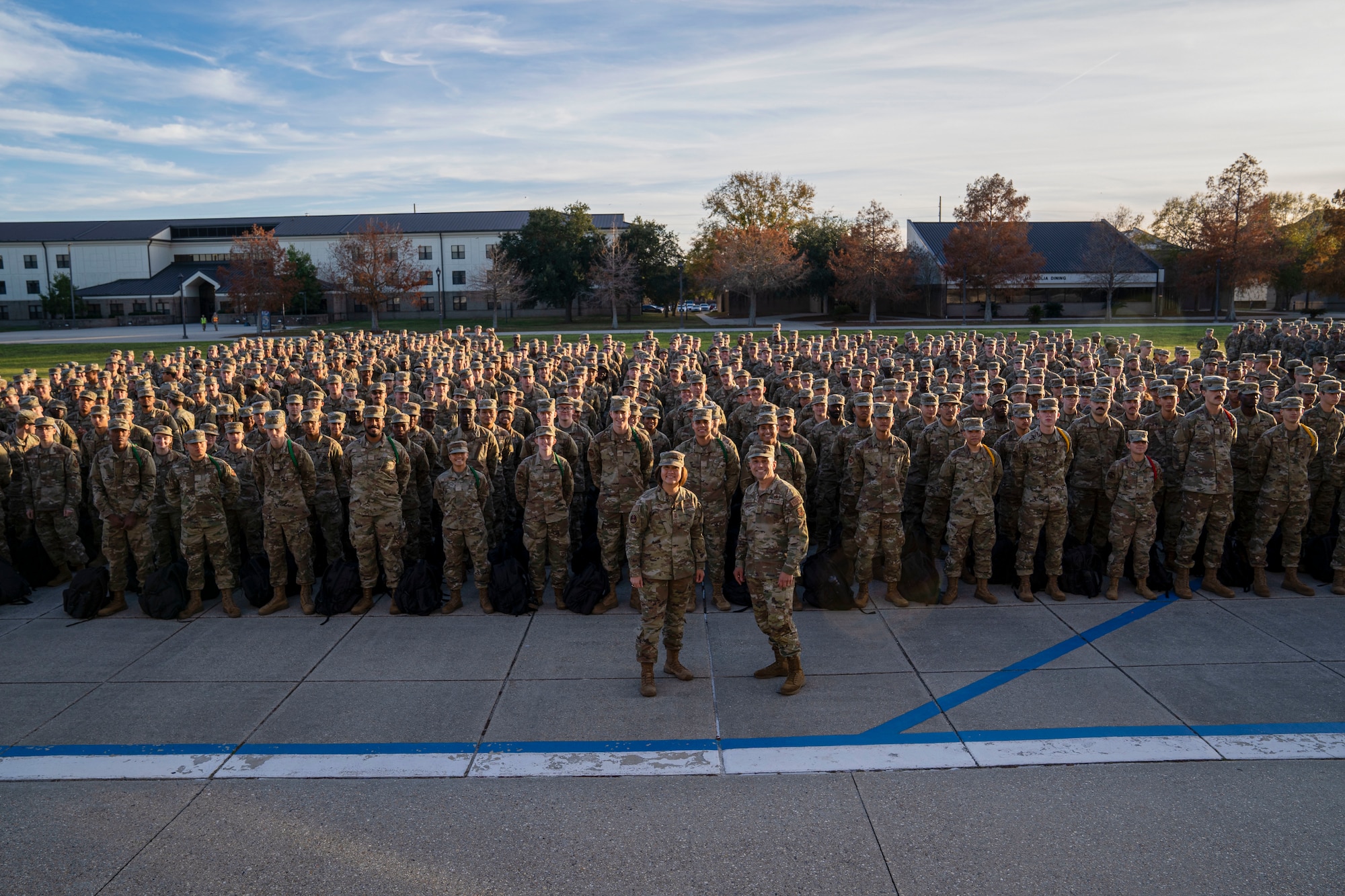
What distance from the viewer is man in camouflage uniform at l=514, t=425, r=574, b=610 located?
887 centimetres

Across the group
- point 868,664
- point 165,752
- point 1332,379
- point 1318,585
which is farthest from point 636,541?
point 1332,379

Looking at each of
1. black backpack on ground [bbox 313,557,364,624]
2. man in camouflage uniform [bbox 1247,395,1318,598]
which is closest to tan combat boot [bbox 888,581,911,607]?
man in camouflage uniform [bbox 1247,395,1318,598]

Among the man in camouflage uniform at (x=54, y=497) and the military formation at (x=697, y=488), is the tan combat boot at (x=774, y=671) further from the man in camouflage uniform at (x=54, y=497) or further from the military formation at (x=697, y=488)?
the man in camouflage uniform at (x=54, y=497)

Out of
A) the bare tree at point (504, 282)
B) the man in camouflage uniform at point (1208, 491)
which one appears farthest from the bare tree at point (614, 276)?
the man in camouflage uniform at point (1208, 491)

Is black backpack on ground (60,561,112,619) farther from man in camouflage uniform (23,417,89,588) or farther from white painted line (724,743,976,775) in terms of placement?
white painted line (724,743,976,775)

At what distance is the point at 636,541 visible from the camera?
693cm

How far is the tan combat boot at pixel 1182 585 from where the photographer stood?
893 cm

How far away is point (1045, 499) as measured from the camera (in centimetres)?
882

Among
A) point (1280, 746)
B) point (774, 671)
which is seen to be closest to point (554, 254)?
point (774, 671)

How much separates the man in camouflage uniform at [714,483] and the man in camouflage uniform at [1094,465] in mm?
3810

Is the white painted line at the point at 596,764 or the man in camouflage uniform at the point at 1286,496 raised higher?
the man in camouflage uniform at the point at 1286,496

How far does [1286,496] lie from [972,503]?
3.29 meters

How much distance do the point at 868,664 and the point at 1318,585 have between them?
17.8 feet

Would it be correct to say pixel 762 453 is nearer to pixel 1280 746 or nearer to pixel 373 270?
pixel 1280 746
